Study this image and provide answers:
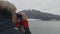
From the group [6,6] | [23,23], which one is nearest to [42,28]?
[23,23]

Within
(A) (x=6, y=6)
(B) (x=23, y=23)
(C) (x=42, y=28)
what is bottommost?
(C) (x=42, y=28)

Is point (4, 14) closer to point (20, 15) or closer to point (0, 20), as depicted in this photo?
point (0, 20)

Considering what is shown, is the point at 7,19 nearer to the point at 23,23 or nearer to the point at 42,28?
the point at 23,23

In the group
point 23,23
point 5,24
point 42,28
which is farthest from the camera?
point 42,28

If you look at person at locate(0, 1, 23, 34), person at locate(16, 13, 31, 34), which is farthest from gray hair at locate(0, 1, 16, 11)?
person at locate(16, 13, 31, 34)

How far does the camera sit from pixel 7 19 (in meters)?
0.87

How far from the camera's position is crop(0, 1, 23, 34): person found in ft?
2.79

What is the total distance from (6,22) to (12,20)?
0.04 m

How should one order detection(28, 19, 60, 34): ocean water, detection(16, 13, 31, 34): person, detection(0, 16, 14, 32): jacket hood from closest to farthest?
detection(0, 16, 14, 32): jacket hood
detection(16, 13, 31, 34): person
detection(28, 19, 60, 34): ocean water

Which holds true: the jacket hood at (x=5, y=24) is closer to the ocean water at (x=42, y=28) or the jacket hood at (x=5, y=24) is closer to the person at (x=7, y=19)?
the person at (x=7, y=19)

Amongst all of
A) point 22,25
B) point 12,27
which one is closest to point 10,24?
point 12,27

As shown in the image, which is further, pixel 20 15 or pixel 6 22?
pixel 20 15

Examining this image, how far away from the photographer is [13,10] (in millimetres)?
899

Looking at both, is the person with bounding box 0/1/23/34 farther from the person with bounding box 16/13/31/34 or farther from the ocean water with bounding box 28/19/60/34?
the ocean water with bounding box 28/19/60/34
